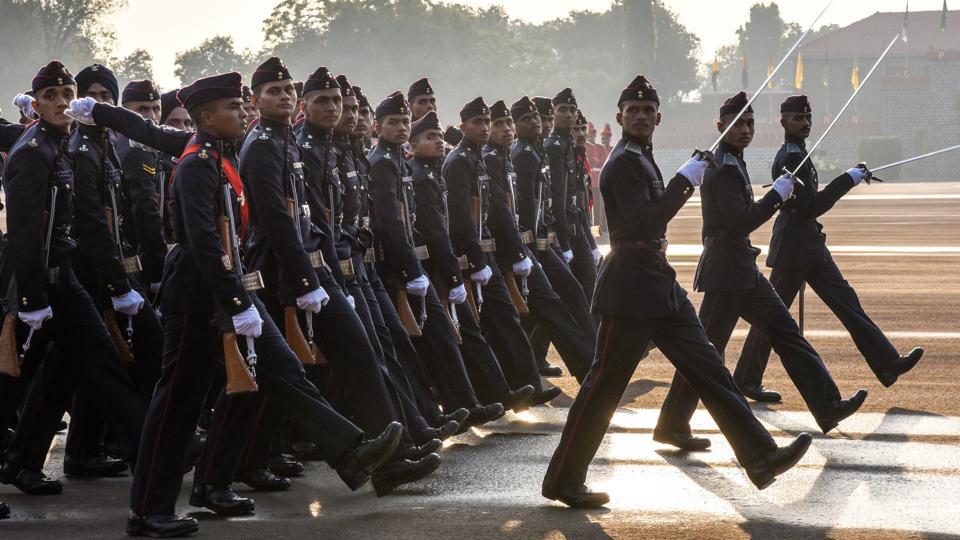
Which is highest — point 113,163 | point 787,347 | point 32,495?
point 113,163

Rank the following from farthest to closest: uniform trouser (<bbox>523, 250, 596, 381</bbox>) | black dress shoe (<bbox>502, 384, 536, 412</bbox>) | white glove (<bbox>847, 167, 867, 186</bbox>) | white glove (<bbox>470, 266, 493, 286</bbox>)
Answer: uniform trouser (<bbox>523, 250, 596, 381</bbox>)
white glove (<bbox>470, 266, 493, 286</bbox>)
white glove (<bbox>847, 167, 867, 186</bbox>)
black dress shoe (<bbox>502, 384, 536, 412</bbox>)

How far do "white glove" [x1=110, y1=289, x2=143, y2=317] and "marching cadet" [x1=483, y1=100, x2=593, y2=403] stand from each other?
2.87 m

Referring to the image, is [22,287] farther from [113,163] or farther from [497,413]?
[497,413]

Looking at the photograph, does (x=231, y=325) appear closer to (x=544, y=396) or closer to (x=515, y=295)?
(x=544, y=396)

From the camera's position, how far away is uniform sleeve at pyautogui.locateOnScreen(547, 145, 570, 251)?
36.7ft

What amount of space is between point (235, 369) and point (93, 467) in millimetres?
1964

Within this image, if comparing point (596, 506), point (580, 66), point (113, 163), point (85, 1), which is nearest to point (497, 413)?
point (596, 506)

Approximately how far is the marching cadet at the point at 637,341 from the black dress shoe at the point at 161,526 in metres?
1.58

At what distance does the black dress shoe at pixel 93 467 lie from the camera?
796cm

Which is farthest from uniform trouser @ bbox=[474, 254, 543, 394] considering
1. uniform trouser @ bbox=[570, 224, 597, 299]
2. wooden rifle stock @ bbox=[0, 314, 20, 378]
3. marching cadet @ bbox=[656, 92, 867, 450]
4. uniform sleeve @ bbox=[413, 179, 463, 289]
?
wooden rifle stock @ bbox=[0, 314, 20, 378]

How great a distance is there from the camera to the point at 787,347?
28.5 ft

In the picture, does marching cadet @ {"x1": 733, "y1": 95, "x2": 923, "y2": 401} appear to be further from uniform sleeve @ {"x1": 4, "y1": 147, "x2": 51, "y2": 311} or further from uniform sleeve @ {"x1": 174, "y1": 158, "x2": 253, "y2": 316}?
uniform sleeve @ {"x1": 4, "y1": 147, "x2": 51, "y2": 311}

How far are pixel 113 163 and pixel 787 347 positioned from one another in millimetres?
3858

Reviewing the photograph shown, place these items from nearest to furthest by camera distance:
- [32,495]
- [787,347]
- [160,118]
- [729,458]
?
[32,495] → [729,458] → [787,347] → [160,118]
